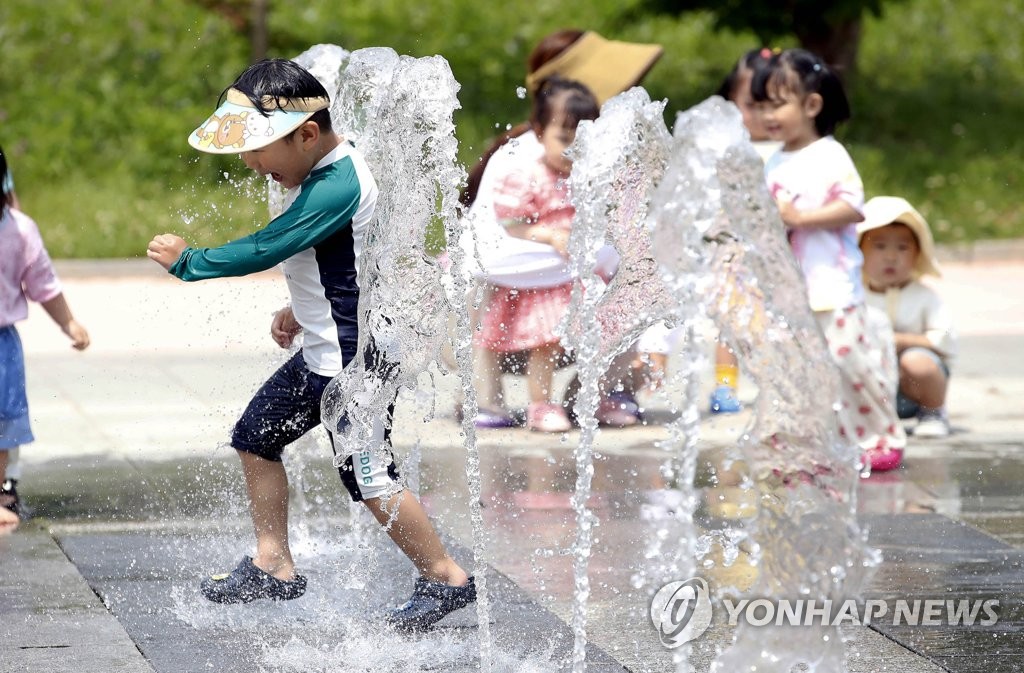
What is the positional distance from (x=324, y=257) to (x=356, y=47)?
11.2 metres

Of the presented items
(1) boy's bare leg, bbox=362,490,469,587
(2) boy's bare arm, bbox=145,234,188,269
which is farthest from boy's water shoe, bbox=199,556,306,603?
(2) boy's bare arm, bbox=145,234,188,269

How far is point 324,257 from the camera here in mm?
3891

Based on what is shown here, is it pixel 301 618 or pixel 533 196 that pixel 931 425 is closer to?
pixel 533 196

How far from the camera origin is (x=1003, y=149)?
1406 centimetres

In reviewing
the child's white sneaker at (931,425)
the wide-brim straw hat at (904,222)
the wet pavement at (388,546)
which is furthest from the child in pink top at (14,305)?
the child's white sneaker at (931,425)

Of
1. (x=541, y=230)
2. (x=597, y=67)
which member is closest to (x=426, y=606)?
(x=541, y=230)

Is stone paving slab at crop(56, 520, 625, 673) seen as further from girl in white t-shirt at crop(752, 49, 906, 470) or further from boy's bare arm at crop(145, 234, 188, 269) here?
girl in white t-shirt at crop(752, 49, 906, 470)

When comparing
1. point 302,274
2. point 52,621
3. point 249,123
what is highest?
point 249,123

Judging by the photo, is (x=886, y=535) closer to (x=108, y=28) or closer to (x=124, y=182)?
(x=124, y=182)

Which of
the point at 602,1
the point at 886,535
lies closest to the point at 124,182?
the point at 602,1

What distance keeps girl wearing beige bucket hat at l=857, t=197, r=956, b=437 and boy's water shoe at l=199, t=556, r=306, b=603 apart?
3071 mm

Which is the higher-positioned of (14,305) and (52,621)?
(14,305)

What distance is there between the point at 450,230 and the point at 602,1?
12600 millimetres

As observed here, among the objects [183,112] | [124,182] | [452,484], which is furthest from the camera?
[183,112]
